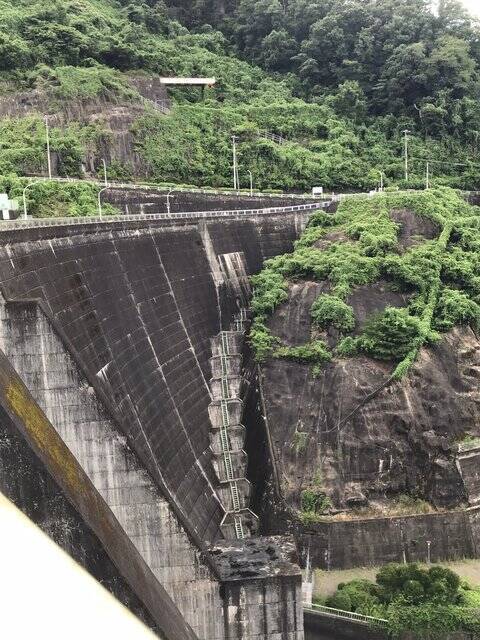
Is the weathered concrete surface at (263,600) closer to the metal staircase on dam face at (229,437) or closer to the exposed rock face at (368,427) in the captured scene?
the metal staircase on dam face at (229,437)

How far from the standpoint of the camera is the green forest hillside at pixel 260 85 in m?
49.2

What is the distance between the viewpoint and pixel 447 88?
66.2 meters

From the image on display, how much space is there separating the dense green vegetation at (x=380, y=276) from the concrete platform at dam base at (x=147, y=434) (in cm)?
195

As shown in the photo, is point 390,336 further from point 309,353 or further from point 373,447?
point 373,447

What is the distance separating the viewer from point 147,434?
21172mm

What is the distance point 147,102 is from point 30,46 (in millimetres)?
8944

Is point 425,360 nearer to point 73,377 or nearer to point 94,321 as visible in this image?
point 94,321

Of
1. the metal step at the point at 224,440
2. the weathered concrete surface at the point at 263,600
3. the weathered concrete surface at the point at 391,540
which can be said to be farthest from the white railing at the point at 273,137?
the weathered concrete surface at the point at 263,600

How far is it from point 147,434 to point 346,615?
27.4 feet

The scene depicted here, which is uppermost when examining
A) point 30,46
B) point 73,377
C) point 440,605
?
point 30,46

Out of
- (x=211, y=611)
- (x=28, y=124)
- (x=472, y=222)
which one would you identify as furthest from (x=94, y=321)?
(x=28, y=124)

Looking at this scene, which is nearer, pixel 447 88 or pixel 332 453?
pixel 332 453

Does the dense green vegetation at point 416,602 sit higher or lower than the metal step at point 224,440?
lower

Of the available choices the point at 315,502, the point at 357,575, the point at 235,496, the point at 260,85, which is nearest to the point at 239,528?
the point at 235,496
